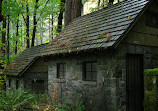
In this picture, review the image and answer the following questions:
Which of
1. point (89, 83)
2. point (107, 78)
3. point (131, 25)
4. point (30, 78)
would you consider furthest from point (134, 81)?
point (30, 78)

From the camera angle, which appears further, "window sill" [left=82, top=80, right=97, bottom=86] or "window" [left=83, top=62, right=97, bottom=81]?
"window" [left=83, top=62, right=97, bottom=81]

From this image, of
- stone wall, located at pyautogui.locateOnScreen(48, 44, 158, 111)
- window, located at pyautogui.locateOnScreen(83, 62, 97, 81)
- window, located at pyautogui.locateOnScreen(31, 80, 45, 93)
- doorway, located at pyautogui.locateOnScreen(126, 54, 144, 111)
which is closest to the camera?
stone wall, located at pyautogui.locateOnScreen(48, 44, 158, 111)

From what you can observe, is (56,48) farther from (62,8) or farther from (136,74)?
(62,8)

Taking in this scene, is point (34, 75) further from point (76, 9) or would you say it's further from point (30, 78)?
point (76, 9)

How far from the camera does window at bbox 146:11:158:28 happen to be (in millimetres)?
8453

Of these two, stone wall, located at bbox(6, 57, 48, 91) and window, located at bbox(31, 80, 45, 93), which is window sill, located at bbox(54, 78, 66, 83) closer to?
stone wall, located at bbox(6, 57, 48, 91)

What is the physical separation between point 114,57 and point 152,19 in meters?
3.04

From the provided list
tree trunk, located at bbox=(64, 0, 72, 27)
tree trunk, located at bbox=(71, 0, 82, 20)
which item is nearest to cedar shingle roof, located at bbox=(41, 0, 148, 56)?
tree trunk, located at bbox=(71, 0, 82, 20)

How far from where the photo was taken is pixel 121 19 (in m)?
8.20

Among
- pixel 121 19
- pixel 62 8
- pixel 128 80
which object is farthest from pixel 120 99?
pixel 62 8

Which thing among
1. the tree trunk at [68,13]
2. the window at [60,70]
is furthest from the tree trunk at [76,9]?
the window at [60,70]

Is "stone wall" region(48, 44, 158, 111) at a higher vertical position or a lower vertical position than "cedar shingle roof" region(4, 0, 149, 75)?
lower

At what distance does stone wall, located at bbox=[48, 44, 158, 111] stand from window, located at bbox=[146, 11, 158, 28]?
3.68 ft

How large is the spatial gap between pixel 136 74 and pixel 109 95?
1665 mm
